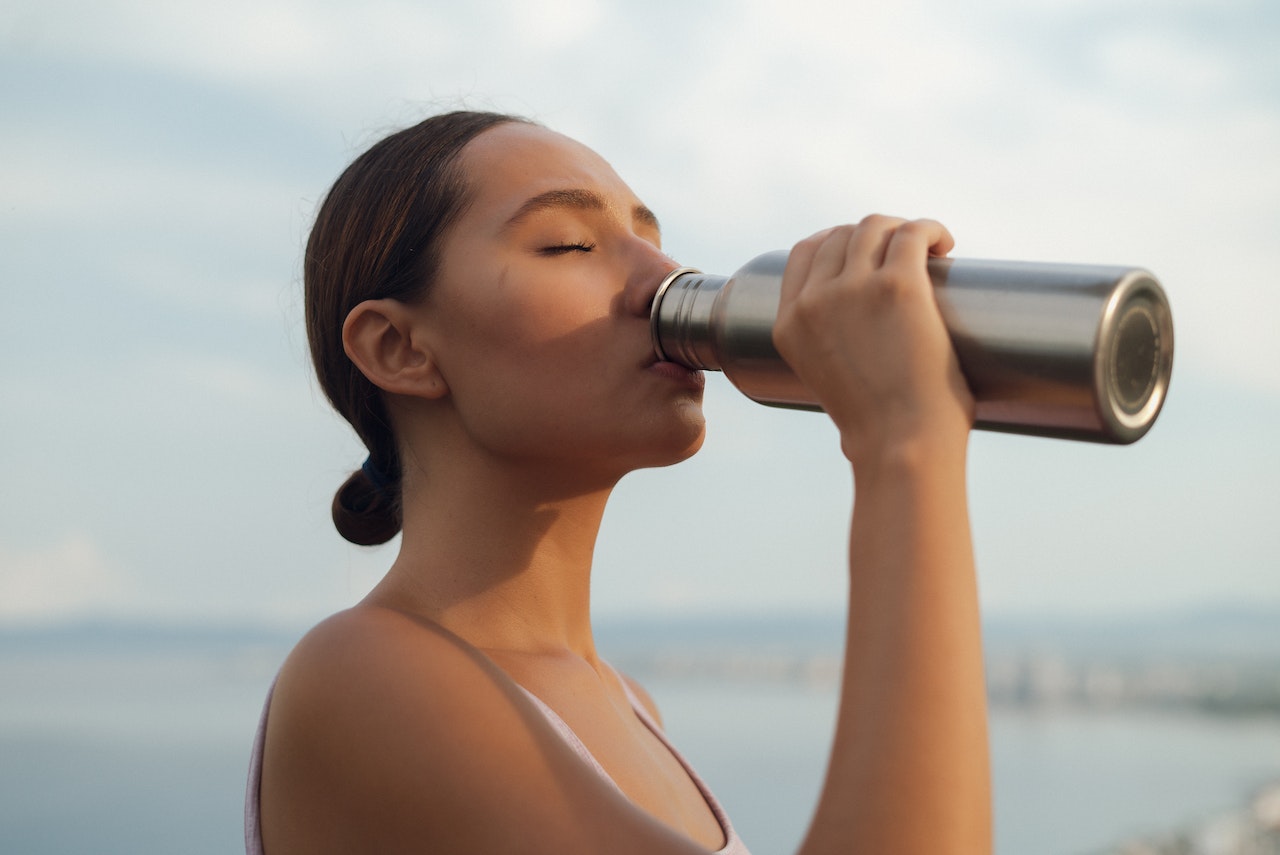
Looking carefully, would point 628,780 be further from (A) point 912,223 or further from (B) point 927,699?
(A) point 912,223

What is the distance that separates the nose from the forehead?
0.07m

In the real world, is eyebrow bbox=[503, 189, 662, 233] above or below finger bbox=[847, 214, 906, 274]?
above

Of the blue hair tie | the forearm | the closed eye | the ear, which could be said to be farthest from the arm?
the blue hair tie

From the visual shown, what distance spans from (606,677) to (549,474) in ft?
0.98

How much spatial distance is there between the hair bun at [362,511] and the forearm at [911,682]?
72cm

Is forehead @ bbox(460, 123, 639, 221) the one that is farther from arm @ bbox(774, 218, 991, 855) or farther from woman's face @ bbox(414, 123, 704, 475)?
arm @ bbox(774, 218, 991, 855)

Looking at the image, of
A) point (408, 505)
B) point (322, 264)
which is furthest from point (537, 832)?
point (322, 264)

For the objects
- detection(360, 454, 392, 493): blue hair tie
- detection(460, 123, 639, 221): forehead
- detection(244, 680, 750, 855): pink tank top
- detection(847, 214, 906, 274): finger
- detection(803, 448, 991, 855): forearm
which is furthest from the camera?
detection(360, 454, 392, 493): blue hair tie

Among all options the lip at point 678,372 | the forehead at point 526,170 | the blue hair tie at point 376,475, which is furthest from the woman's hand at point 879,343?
the blue hair tie at point 376,475

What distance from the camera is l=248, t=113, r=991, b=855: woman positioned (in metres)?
0.70

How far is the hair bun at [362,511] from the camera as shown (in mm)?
1329

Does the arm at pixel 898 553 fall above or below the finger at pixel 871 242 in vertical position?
below

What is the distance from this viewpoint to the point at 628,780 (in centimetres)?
102

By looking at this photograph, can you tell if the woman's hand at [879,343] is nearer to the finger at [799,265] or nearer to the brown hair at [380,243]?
the finger at [799,265]
